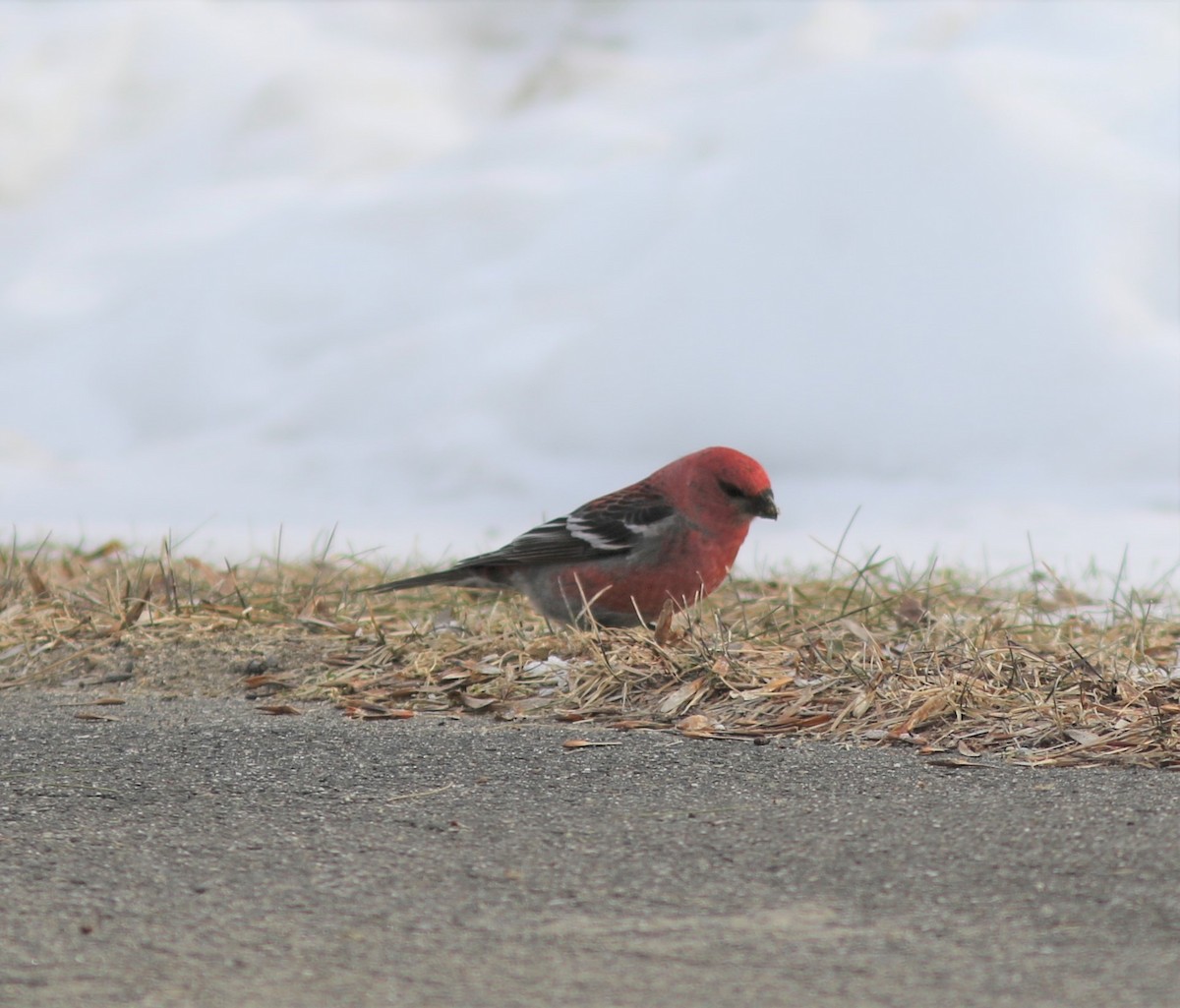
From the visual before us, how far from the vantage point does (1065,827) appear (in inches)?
115

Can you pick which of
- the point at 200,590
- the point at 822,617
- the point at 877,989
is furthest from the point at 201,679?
the point at 877,989

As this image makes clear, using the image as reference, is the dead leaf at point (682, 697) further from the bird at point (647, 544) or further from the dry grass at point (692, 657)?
the bird at point (647, 544)

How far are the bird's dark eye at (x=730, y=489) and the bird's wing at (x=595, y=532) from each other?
0.62 feet

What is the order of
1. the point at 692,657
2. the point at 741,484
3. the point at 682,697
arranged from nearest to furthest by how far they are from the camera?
the point at 682,697 → the point at 692,657 → the point at 741,484

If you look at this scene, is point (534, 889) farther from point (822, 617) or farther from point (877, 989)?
point (822, 617)

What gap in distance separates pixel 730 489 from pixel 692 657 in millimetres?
744

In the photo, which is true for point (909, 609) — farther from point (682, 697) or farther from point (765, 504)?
point (682, 697)

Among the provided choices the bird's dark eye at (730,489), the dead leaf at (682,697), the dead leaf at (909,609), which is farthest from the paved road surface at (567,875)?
the dead leaf at (909,609)

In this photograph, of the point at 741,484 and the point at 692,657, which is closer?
the point at 692,657

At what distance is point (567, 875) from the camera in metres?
2.73

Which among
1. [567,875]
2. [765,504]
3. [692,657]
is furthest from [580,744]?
[765,504]

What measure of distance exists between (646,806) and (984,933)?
95 cm

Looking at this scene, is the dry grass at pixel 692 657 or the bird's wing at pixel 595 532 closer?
the dry grass at pixel 692 657

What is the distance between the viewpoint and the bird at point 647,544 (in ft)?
16.0
